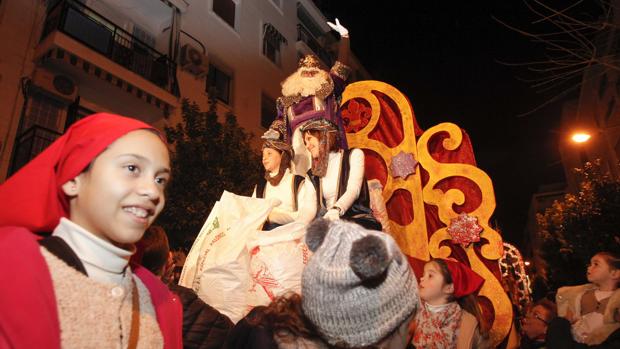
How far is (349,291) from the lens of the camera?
1.37 meters

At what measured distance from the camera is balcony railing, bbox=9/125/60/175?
28.1 feet

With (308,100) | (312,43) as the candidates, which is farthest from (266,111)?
(308,100)

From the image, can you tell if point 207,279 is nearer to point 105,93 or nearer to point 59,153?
point 59,153

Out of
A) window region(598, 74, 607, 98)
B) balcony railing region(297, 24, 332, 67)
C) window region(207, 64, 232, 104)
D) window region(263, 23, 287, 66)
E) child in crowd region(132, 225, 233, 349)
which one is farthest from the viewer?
balcony railing region(297, 24, 332, 67)

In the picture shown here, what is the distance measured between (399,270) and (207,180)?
850 centimetres

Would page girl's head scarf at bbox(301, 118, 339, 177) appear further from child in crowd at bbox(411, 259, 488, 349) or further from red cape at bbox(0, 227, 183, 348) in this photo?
red cape at bbox(0, 227, 183, 348)

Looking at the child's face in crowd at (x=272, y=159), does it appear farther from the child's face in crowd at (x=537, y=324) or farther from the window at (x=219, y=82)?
the window at (x=219, y=82)

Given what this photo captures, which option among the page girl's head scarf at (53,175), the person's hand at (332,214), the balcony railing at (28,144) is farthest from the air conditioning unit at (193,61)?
the page girl's head scarf at (53,175)

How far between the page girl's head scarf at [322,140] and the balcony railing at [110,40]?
8.08 metres

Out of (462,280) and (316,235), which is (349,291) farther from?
(462,280)

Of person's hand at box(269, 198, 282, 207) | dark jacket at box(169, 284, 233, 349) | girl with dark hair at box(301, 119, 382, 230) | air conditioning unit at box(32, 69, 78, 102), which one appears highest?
air conditioning unit at box(32, 69, 78, 102)

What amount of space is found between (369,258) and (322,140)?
8.88ft

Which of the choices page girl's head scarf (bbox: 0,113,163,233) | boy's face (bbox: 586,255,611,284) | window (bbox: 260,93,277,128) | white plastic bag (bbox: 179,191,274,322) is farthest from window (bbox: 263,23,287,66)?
page girl's head scarf (bbox: 0,113,163,233)

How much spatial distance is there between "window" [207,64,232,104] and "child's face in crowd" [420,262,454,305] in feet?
38.6
